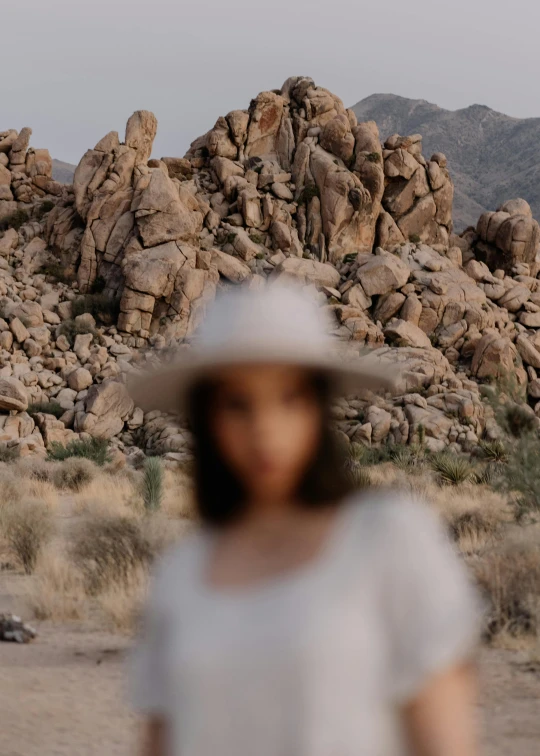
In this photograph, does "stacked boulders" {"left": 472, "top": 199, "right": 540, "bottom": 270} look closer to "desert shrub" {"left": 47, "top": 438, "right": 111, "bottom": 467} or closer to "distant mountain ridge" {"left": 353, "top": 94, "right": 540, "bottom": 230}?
"desert shrub" {"left": 47, "top": 438, "right": 111, "bottom": 467}

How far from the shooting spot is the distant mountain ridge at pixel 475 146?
102m

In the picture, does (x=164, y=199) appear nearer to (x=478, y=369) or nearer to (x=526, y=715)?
(x=478, y=369)

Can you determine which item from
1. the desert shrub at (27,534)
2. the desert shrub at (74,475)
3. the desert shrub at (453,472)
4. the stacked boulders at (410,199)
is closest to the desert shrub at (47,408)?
the desert shrub at (74,475)

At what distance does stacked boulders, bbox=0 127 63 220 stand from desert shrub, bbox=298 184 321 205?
15.3 m

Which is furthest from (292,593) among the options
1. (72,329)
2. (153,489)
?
(72,329)

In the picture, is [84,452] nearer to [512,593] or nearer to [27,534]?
[27,534]

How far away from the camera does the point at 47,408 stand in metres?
33.5

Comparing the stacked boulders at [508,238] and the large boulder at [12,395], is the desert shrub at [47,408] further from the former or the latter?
the stacked boulders at [508,238]

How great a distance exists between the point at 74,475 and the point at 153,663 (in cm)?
1887

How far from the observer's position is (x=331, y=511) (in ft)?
4.42

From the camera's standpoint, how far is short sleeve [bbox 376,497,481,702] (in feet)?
3.88

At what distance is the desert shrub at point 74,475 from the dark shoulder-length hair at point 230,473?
57.6ft

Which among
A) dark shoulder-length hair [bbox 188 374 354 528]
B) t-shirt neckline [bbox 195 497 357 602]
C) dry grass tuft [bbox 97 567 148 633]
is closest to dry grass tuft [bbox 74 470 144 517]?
dry grass tuft [bbox 97 567 148 633]

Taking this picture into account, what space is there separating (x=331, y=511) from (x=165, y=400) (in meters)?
0.49
